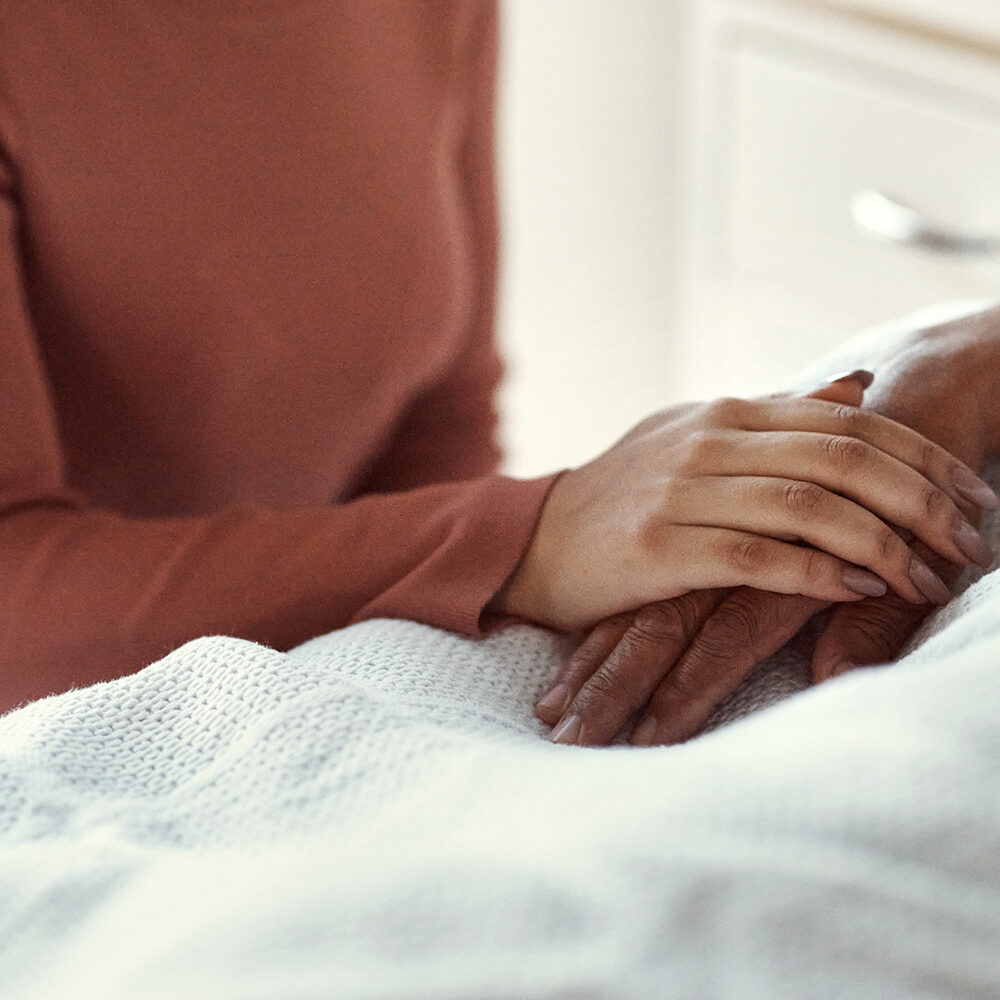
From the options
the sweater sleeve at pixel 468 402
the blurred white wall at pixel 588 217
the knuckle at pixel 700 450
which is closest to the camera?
the knuckle at pixel 700 450

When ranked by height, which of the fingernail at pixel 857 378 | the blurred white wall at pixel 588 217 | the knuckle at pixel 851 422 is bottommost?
the blurred white wall at pixel 588 217

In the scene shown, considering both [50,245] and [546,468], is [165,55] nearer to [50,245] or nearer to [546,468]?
[50,245]

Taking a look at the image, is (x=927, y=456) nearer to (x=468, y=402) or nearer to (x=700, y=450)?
(x=700, y=450)

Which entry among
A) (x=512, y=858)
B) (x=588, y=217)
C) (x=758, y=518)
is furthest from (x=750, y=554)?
(x=588, y=217)

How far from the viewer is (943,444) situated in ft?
1.60

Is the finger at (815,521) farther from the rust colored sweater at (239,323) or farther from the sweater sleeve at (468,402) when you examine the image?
the sweater sleeve at (468,402)

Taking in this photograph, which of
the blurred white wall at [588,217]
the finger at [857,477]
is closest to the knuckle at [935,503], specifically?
the finger at [857,477]

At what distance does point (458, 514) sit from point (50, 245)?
9.2 inches

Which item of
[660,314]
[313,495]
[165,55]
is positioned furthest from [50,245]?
[660,314]

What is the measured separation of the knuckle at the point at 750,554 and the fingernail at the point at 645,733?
7 cm

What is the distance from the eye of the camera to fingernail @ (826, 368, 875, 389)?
486 millimetres

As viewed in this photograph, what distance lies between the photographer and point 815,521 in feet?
1.45

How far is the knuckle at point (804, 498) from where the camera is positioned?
1.45 feet

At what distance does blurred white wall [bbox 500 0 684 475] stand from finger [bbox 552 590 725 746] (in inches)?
38.7
